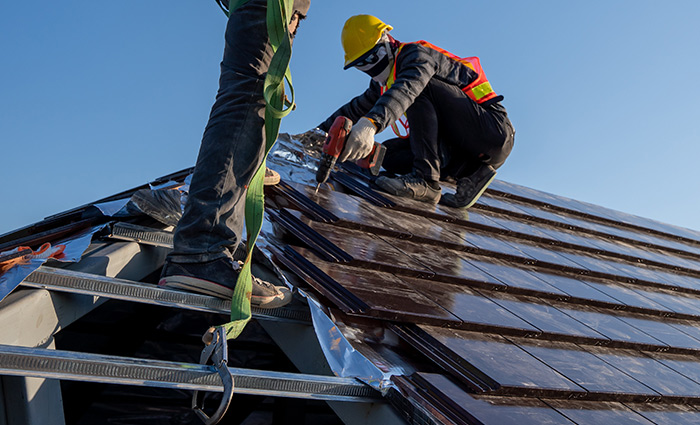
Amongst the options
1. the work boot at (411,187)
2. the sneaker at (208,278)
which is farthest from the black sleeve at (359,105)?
the sneaker at (208,278)

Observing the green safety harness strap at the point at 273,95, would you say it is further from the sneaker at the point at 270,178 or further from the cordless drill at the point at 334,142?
the sneaker at the point at 270,178

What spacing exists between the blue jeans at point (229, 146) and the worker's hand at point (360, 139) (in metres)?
1.22

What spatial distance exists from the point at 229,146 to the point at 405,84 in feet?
6.32

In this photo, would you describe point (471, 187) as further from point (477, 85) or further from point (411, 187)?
point (477, 85)

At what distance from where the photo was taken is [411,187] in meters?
A: 3.95

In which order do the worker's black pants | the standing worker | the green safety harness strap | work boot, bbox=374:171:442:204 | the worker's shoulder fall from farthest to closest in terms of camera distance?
the worker's black pants < work boot, bbox=374:171:442:204 < the worker's shoulder < the standing worker < the green safety harness strap

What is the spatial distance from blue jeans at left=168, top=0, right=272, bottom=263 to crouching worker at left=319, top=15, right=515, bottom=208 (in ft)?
5.83

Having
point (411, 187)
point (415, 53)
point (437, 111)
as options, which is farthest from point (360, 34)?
point (411, 187)

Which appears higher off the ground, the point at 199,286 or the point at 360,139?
the point at 360,139

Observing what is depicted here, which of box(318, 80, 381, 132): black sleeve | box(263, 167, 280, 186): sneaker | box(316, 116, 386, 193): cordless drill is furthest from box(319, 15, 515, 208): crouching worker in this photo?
box(263, 167, 280, 186): sneaker

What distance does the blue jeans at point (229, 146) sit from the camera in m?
1.87

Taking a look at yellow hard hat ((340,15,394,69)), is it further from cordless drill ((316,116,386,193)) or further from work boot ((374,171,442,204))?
cordless drill ((316,116,386,193))

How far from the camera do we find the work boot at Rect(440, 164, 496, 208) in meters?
4.27

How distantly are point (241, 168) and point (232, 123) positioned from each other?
0.15 m
